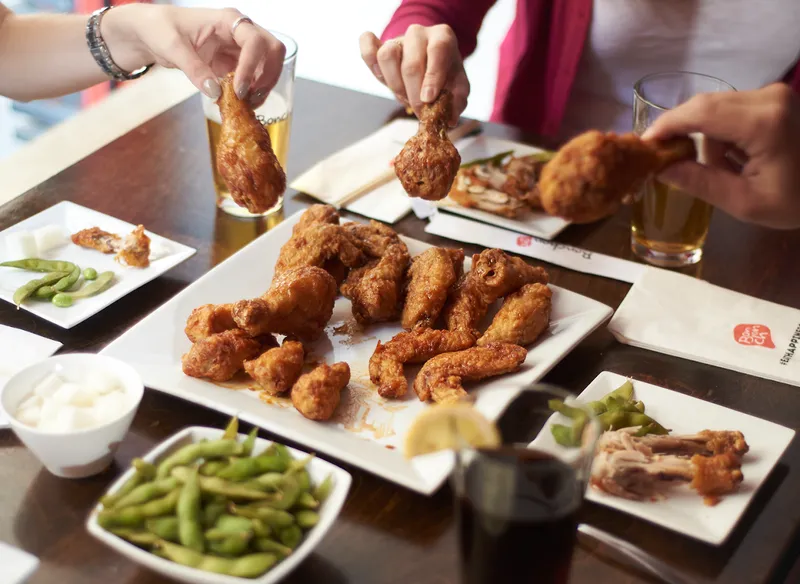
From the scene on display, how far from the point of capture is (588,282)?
2416mm

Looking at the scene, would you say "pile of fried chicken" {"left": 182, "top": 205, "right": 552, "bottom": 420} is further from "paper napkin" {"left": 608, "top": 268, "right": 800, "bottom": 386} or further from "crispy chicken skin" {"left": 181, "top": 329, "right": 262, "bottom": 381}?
"paper napkin" {"left": 608, "top": 268, "right": 800, "bottom": 386}

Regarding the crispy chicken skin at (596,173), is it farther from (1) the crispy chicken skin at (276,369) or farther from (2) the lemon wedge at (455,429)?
(1) the crispy chicken skin at (276,369)

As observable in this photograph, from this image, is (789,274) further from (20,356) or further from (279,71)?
(20,356)

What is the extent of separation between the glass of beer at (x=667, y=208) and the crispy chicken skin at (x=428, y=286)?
0.58 m

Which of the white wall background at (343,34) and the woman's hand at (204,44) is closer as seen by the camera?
the woman's hand at (204,44)

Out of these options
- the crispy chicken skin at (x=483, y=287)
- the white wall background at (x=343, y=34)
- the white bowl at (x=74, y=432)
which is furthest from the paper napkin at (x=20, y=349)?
the white wall background at (x=343, y=34)

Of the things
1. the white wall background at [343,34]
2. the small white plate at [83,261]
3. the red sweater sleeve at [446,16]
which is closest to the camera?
the small white plate at [83,261]

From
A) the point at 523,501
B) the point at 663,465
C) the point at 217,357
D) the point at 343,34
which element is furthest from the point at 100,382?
the point at 343,34

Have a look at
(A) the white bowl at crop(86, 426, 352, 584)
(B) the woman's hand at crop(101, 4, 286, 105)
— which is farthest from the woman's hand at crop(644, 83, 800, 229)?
(B) the woman's hand at crop(101, 4, 286, 105)

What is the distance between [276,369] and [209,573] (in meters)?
0.61

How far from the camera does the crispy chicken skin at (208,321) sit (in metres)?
1.99

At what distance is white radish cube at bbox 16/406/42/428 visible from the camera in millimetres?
1587

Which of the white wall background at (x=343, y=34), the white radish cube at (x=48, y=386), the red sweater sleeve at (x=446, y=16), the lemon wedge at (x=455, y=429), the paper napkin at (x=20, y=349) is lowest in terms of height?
the white wall background at (x=343, y=34)

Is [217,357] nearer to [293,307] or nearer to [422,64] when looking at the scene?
[293,307]
